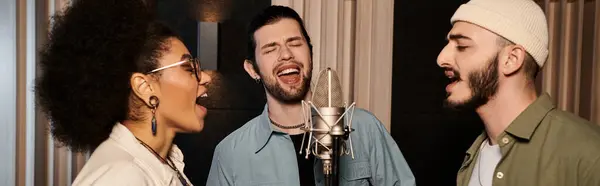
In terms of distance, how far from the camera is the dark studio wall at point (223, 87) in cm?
287

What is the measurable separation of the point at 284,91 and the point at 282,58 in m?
0.14

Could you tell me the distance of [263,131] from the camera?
257cm

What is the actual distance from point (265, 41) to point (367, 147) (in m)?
0.61

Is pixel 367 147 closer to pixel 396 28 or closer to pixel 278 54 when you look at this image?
pixel 278 54

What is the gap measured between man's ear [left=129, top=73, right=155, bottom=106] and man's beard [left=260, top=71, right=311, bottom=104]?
2.85 ft

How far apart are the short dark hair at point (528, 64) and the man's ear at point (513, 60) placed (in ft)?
0.04

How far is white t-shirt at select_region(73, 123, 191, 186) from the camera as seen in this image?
144 cm

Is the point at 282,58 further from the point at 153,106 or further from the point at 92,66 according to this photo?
the point at 92,66

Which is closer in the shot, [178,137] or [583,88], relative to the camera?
[178,137]

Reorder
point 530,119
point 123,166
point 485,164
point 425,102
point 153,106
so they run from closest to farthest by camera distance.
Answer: point 123,166 → point 153,106 → point 530,119 → point 485,164 → point 425,102

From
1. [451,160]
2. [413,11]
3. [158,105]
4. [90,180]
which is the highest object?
[413,11]

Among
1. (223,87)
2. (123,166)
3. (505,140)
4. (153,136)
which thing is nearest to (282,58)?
(223,87)

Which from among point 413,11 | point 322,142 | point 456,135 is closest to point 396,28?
point 413,11

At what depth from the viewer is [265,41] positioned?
8.36 feet
